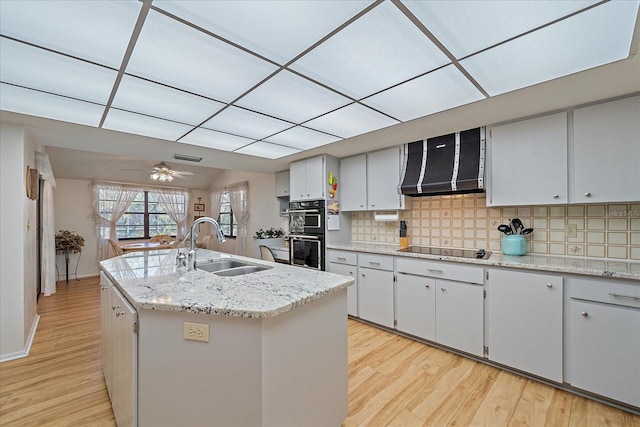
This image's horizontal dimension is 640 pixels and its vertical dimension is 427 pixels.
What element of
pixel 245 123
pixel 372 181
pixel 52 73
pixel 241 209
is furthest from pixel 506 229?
pixel 241 209

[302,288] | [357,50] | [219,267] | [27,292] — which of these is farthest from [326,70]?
[27,292]

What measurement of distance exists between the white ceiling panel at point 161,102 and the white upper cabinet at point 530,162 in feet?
8.49

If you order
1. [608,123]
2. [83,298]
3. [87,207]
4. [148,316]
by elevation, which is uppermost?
[608,123]

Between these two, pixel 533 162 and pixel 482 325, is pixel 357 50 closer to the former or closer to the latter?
pixel 533 162

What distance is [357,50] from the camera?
4.95 feet

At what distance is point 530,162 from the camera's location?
2.43m

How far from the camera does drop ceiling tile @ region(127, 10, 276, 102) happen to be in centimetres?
136

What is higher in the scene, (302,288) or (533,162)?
(533,162)

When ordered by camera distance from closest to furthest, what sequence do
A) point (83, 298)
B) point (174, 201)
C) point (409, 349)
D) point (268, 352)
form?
point (268, 352) → point (409, 349) → point (83, 298) → point (174, 201)

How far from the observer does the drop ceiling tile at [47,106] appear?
1967 millimetres

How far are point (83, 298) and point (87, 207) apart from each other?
2709mm

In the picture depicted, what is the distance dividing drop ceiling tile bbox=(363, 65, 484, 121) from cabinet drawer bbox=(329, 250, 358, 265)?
5.92 ft

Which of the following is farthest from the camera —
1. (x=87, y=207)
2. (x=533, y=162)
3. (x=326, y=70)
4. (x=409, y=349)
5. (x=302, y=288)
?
(x=87, y=207)

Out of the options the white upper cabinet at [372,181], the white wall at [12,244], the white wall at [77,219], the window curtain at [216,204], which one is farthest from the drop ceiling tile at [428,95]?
the white wall at [77,219]
